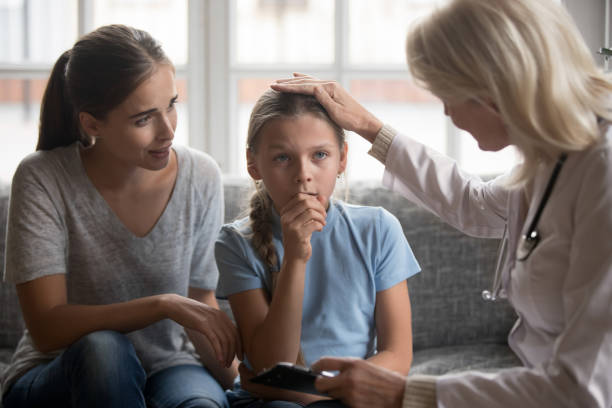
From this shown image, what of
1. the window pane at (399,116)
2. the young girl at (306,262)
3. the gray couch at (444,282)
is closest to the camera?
the young girl at (306,262)

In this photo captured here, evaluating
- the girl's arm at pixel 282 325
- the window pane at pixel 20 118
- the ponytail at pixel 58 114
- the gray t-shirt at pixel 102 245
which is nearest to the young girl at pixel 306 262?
the girl's arm at pixel 282 325

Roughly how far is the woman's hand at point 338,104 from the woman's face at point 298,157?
0.04m

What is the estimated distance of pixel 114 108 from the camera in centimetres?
164

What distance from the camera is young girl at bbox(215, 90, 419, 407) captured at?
1.47 m

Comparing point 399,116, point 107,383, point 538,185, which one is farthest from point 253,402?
point 399,116

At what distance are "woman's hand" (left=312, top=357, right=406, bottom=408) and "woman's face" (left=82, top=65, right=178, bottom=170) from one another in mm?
723

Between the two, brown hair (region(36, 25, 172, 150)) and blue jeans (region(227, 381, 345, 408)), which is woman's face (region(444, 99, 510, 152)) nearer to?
blue jeans (region(227, 381, 345, 408))

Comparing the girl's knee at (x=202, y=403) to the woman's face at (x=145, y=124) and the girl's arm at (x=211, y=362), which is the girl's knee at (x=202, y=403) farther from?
the woman's face at (x=145, y=124)

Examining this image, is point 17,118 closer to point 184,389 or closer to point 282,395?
point 184,389

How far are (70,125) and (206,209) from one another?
1.31ft

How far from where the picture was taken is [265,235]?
5.24 ft

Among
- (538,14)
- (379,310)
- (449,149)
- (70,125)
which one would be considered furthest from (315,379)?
(449,149)

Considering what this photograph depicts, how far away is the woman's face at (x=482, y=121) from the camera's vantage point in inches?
47.2

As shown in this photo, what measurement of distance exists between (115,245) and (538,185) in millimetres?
1035
